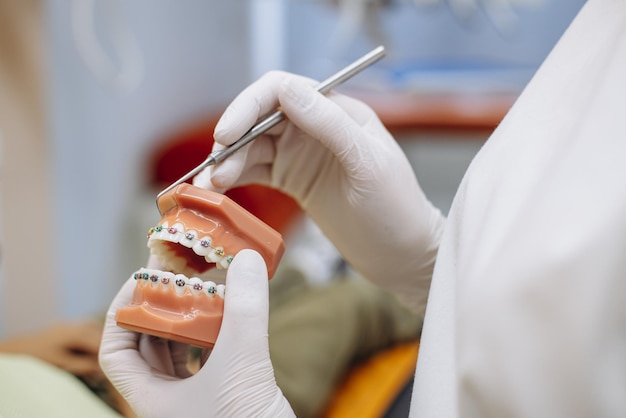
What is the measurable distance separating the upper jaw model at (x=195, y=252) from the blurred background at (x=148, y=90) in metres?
1.10

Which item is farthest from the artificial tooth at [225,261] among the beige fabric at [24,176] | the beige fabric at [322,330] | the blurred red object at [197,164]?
the blurred red object at [197,164]

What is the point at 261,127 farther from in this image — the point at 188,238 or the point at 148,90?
the point at 148,90

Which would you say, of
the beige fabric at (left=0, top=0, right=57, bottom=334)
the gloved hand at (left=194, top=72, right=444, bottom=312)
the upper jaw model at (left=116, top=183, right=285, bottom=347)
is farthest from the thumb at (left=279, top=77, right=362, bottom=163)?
the beige fabric at (left=0, top=0, right=57, bottom=334)

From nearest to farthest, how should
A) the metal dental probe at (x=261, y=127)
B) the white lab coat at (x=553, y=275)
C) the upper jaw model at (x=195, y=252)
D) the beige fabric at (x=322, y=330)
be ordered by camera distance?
the white lab coat at (x=553, y=275), the upper jaw model at (x=195, y=252), the metal dental probe at (x=261, y=127), the beige fabric at (x=322, y=330)

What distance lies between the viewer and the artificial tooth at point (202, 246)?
0.72 m

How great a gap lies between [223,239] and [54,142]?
3.82 ft

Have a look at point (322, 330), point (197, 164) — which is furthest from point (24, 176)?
point (322, 330)

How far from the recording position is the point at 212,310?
0.72m

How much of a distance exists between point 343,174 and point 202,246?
26cm

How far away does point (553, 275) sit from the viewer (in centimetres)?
55

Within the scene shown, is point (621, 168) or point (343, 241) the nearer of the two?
point (621, 168)

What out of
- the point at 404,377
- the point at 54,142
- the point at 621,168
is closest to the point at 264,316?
the point at 621,168

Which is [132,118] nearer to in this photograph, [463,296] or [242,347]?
[242,347]

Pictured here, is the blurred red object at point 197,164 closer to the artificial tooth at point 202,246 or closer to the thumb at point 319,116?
the thumb at point 319,116
